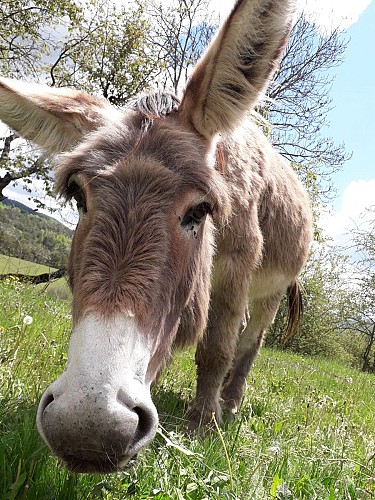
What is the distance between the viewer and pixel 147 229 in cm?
201

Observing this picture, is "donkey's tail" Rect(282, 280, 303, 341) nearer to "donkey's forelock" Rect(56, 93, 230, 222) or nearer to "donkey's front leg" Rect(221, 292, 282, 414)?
"donkey's front leg" Rect(221, 292, 282, 414)

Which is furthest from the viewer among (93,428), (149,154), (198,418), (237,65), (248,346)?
(248,346)

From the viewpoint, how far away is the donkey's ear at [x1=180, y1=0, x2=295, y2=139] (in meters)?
2.29

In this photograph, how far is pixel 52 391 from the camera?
5.19ft

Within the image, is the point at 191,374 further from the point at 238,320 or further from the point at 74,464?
the point at 74,464

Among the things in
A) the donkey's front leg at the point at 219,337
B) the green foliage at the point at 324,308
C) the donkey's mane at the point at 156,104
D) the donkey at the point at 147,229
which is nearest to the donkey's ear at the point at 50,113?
the donkey at the point at 147,229

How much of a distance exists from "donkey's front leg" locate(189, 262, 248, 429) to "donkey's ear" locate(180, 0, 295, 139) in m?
1.41

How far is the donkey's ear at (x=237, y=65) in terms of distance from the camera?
7.50ft

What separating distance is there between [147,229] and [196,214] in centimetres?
45

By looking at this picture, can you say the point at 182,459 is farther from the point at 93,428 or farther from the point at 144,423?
the point at 93,428

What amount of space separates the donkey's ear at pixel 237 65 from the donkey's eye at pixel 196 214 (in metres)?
0.55

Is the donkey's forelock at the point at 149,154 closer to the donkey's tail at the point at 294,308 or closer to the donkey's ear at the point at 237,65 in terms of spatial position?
the donkey's ear at the point at 237,65

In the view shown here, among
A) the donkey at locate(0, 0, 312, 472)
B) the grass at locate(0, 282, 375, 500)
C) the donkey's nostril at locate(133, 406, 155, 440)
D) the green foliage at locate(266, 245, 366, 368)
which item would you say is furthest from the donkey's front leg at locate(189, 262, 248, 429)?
the green foliage at locate(266, 245, 366, 368)

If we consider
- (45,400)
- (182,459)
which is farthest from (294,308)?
(45,400)
